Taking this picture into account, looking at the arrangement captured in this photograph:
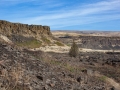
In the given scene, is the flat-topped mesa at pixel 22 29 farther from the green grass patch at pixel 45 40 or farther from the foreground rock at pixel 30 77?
the foreground rock at pixel 30 77

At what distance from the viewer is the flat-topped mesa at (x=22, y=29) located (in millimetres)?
74650

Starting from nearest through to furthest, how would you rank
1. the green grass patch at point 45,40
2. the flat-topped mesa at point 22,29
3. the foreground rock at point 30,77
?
1. the foreground rock at point 30,77
2. the flat-topped mesa at point 22,29
3. the green grass patch at point 45,40

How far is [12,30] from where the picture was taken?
254ft

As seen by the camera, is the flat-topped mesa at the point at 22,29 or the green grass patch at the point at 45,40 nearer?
the flat-topped mesa at the point at 22,29

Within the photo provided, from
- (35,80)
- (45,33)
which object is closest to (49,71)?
(35,80)

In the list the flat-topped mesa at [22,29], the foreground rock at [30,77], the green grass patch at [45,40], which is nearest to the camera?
the foreground rock at [30,77]

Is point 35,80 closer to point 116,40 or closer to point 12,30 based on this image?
point 12,30

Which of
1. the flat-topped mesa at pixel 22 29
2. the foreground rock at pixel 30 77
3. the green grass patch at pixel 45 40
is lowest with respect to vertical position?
the green grass patch at pixel 45 40

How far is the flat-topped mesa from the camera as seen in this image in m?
74.7

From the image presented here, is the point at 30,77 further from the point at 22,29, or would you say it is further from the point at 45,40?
the point at 45,40

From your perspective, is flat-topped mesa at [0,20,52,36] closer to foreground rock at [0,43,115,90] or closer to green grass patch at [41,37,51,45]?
green grass patch at [41,37,51,45]

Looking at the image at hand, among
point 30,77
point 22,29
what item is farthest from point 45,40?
point 30,77

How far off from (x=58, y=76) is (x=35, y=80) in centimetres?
212

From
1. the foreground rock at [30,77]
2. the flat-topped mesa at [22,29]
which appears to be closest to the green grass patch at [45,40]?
the flat-topped mesa at [22,29]
